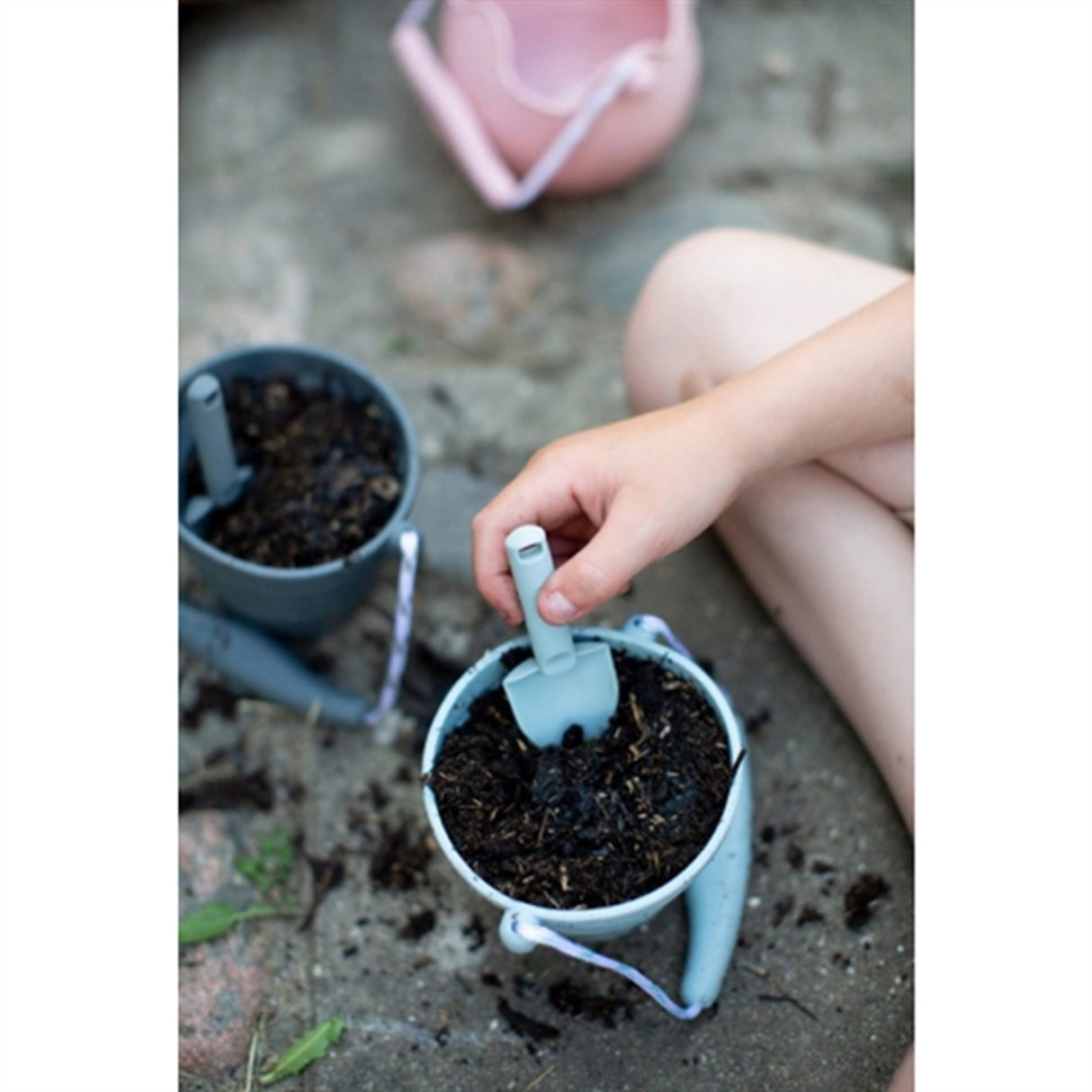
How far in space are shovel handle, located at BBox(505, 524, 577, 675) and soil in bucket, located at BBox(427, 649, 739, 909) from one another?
0.23 ft

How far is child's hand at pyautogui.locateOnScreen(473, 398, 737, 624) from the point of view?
1023 mm

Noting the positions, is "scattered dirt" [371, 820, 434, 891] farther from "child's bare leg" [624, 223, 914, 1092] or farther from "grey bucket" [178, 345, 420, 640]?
"child's bare leg" [624, 223, 914, 1092]

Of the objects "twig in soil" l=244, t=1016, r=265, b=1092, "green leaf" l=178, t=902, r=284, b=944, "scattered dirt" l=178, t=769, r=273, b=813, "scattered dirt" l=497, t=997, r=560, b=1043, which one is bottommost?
"scattered dirt" l=497, t=997, r=560, b=1043

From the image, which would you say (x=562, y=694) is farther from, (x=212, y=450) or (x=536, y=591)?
(x=212, y=450)

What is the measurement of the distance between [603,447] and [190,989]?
23.6 inches

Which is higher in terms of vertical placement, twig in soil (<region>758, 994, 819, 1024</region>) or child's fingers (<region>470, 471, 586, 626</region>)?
child's fingers (<region>470, 471, 586, 626</region>)

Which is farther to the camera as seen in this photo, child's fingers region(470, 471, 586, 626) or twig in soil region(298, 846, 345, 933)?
twig in soil region(298, 846, 345, 933)

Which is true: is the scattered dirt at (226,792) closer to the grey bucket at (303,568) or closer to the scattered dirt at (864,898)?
the grey bucket at (303,568)

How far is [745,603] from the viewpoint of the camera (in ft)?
4.79

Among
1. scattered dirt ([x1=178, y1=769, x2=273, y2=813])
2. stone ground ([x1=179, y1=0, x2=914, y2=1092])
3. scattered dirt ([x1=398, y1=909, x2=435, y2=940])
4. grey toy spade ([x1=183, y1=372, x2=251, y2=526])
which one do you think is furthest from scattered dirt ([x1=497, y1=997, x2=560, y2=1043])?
grey toy spade ([x1=183, y1=372, x2=251, y2=526])

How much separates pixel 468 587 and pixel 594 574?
482 millimetres

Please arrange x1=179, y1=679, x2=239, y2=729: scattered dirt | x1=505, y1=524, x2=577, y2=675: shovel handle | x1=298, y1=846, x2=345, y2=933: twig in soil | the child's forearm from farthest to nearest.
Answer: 1. x1=179, y1=679, x2=239, y2=729: scattered dirt
2. x1=298, y1=846, x2=345, y2=933: twig in soil
3. the child's forearm
4. x1=505, y1=524, x2=577, y2=675: shovel handle

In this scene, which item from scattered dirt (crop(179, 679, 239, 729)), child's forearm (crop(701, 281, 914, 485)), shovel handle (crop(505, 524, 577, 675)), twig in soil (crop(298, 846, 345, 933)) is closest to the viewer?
shovel handle (crop(505, 524, 577, 675))

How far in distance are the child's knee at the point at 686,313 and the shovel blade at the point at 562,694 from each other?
378mm
